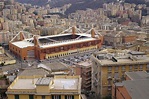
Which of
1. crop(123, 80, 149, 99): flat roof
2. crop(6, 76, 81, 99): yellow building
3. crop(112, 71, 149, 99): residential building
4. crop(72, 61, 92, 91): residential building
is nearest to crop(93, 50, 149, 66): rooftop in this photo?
crop(112, 71, 149, 99): residential building

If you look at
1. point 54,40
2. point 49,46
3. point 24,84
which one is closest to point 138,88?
point 24,84

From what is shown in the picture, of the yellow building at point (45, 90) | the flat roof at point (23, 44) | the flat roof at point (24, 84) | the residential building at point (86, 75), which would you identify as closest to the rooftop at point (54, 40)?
the flat roof at point (23, 44)

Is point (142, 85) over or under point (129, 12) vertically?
under

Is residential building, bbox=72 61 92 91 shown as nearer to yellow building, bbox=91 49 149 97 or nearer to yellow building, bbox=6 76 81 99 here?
yellow building, bbox=91 49 149 97

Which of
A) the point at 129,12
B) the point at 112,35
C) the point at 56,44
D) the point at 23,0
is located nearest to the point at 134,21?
the point at 129,12

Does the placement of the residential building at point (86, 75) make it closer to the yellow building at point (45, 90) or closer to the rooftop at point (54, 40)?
the yellow building at point (45, 90)

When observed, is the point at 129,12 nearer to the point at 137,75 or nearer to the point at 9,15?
the point at 9,15
